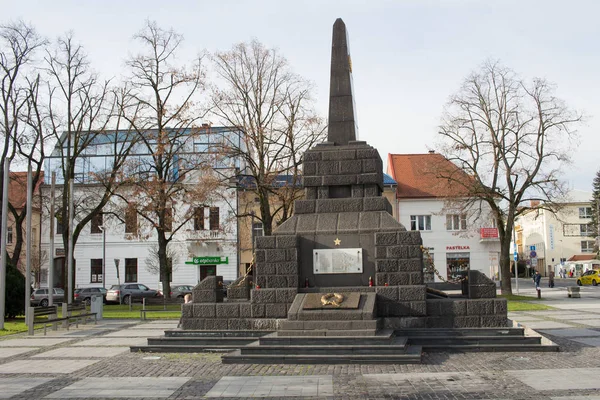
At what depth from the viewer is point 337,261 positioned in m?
14.1

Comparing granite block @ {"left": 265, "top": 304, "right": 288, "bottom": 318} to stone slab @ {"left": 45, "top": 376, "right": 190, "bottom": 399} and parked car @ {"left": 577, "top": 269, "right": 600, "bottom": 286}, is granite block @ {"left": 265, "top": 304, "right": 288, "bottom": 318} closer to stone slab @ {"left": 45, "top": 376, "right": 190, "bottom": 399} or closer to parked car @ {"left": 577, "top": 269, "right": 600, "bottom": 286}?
stone slab @ {"left": 45, "top": 376, "right": 190, "bottom": 399}

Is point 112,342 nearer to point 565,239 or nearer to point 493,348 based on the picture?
point 493,348

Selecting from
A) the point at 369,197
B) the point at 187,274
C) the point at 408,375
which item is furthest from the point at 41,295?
the point at 408,375

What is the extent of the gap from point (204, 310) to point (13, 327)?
33.6ft

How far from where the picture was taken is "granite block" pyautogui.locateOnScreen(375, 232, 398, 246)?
13727 mm

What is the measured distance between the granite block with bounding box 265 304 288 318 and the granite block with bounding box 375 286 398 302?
2010mm

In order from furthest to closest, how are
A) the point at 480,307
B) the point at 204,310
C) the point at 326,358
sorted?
the point at 204,310 < the point at 480,307 < the point at 326,358

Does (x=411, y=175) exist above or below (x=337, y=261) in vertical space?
above

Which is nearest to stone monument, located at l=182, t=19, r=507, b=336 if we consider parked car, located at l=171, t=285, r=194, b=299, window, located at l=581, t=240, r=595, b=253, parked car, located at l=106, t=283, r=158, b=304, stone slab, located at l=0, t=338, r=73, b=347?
stone slab, located at l=0, t=338, r=73, b=347

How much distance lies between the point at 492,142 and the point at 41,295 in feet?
91.6

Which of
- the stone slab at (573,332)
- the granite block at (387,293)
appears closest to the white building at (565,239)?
the stone slab at (573,332)

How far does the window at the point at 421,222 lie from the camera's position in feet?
163

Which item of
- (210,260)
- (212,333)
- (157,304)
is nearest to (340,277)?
(212,333)

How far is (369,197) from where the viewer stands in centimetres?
1502
